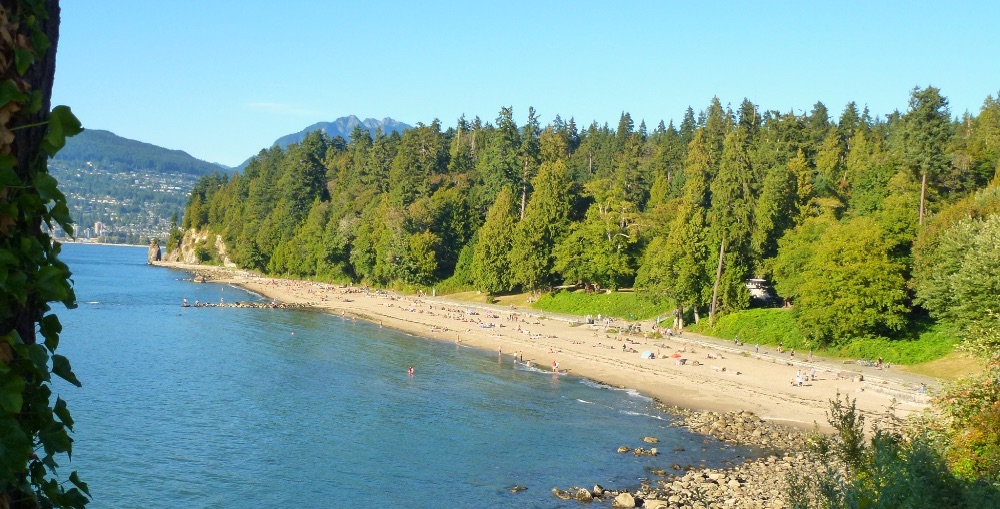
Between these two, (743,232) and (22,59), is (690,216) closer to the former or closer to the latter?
(743,232)

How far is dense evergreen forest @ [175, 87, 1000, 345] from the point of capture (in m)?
44.7

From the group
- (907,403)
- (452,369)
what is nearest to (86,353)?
(452,369)

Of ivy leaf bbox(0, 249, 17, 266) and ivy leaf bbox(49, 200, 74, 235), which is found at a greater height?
ivy leaf bbox(49, 200, 74, 235)

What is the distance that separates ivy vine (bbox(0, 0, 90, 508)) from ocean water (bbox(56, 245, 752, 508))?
21489mm

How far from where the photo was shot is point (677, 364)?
4612cm

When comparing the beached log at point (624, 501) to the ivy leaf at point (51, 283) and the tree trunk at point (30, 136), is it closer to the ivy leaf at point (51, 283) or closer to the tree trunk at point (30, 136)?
the tree trunk at point (30, 136)

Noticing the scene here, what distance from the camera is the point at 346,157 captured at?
127312 millimetres

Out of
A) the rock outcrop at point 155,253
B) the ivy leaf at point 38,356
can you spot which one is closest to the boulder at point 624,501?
the ivy leaf at point 38,356

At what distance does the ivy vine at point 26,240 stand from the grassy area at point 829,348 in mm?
38263

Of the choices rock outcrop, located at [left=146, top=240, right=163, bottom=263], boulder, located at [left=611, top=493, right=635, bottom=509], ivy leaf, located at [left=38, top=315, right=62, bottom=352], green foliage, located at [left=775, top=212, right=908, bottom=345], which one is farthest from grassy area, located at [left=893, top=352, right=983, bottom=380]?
rock outcrop, located at [left=146, top=240, right=163, bottom=263]

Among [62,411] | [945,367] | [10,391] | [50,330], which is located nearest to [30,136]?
[50,330]

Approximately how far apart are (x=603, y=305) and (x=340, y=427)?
36.3 m

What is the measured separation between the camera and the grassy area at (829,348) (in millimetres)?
41844

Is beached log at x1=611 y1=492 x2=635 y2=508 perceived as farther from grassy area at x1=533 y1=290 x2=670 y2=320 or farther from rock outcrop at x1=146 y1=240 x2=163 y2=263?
rock outcrop at x1=146 y1=240 x2=163 y2=263
